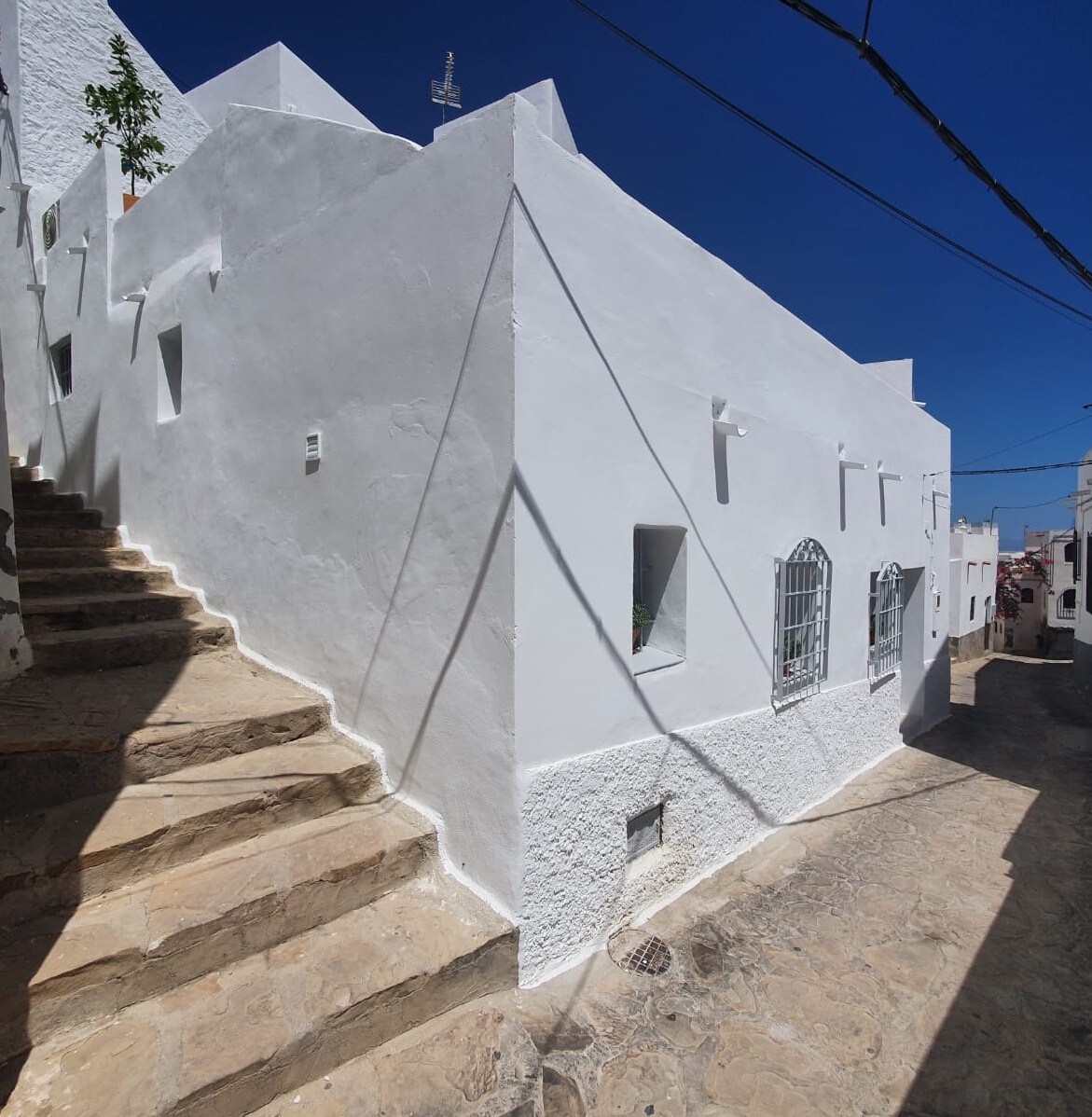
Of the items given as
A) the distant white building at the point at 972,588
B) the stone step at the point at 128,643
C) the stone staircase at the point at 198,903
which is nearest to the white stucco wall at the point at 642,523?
the stone staircase at the point at 198,903

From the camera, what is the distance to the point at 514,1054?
263cm

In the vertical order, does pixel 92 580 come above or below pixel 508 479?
below

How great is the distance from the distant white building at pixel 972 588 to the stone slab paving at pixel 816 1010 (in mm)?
14301

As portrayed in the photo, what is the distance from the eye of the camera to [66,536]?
218 inches

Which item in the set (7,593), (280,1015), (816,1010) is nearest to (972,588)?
(816,1010)

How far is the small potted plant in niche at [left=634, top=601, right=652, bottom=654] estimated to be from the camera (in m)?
4.04

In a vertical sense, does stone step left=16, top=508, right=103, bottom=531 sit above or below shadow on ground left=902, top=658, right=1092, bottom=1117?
above

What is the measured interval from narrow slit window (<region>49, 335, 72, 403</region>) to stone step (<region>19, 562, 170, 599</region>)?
329 centimetres

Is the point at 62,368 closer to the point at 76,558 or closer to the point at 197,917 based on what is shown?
the point at 76,558

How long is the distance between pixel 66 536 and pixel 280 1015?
4.93 metres

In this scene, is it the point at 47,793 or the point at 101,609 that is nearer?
the point at 47,793

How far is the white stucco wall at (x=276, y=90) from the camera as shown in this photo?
814 centimetres

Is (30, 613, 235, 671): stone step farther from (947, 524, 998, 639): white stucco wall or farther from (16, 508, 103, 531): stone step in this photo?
(947, 524, 998, 639): white stucco wall

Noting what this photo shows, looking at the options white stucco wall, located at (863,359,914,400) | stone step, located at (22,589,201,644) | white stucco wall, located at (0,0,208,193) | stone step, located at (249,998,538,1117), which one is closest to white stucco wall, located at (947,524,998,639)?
white stucco wall, located at (863,359,914,400)
